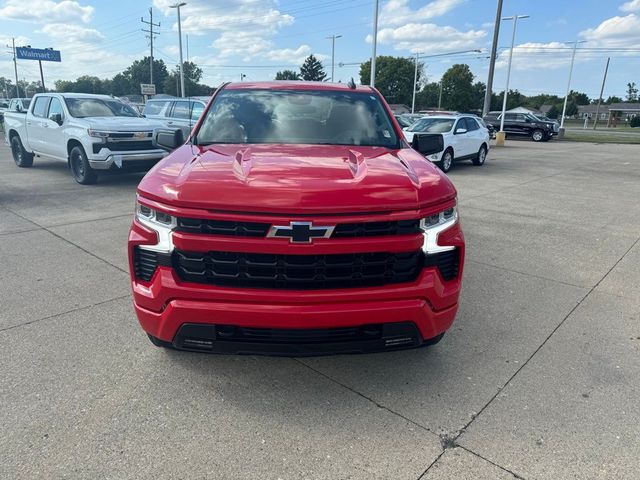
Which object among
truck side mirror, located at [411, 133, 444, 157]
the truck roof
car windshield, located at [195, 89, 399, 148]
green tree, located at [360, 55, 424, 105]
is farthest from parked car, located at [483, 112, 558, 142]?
green tree, located at [360, 55, 424, 105]

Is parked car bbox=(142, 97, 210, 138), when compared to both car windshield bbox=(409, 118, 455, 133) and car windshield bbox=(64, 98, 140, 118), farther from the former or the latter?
car windshield bbox=(409, 118, 455, 133)

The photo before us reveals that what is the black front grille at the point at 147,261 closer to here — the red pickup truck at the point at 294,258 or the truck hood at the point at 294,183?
the red pickup truck at the point at 294,258

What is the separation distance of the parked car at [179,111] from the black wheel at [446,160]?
692 cm

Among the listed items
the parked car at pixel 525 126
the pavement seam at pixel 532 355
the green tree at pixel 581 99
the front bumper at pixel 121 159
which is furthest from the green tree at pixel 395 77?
the pavement seam at pixel 532 355

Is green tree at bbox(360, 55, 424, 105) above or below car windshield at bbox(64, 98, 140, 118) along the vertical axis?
above

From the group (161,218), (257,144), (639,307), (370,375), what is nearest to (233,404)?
(370,375)

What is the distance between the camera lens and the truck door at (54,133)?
10.2 meters

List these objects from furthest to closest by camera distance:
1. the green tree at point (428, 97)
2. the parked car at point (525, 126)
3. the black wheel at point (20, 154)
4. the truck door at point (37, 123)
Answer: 1. the green tree at point (428, 97)
2. the parked car at point (525, 126)
3. the black wheel at point (20, 154)
4. the truck door at point (37, 123)

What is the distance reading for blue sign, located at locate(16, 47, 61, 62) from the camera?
43750 millimetres

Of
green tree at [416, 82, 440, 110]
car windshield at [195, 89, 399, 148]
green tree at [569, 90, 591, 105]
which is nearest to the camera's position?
car windshield at [195, 89, 399, 148]

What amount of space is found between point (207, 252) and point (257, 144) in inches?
54.0

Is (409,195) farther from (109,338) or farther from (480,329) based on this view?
(109,338)

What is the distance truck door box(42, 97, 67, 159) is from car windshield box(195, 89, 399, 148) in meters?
7.57

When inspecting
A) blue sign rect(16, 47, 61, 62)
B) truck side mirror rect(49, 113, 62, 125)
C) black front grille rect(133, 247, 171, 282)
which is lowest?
black front grille rect(133, 247, 171, 282)
